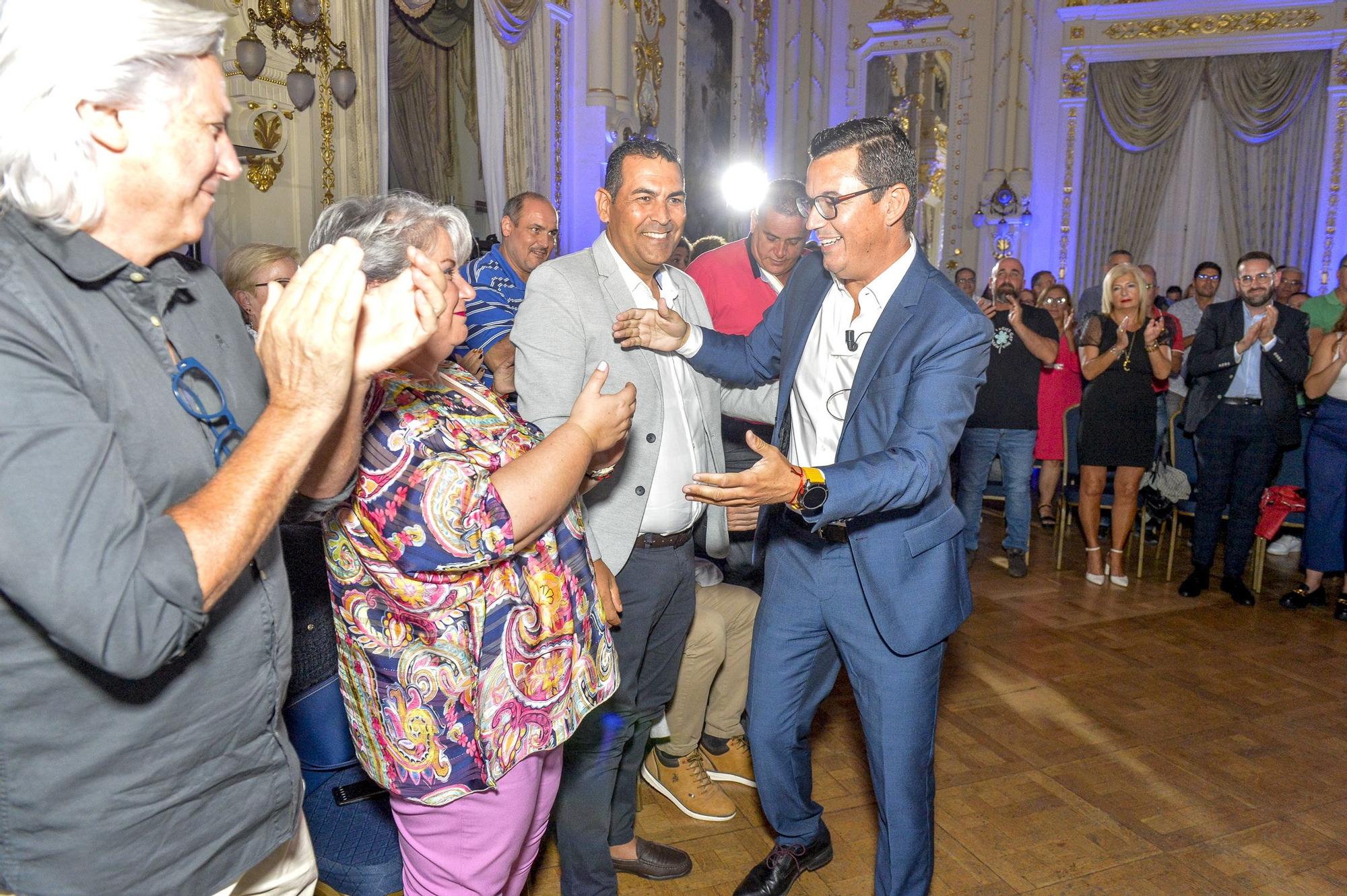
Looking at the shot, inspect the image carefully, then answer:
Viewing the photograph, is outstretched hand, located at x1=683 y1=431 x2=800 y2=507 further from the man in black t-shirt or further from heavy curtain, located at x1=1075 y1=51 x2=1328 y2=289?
heavy curtain, located at x1=1075 y1=51 x2=1328 y2=289

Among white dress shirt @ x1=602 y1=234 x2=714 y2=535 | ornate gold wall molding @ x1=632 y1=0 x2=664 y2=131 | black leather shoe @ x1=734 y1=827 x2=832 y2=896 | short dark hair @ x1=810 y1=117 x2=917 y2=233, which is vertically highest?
ornate gold wall molding @ x1=632 y1=0 x2=664 y2=131

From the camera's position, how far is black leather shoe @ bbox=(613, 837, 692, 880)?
250cm

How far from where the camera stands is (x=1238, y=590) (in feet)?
16.1

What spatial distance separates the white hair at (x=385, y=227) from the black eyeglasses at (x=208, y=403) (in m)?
0.40

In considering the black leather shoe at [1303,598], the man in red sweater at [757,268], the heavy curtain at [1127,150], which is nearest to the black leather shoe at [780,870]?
the man in red sweater at [757,268]

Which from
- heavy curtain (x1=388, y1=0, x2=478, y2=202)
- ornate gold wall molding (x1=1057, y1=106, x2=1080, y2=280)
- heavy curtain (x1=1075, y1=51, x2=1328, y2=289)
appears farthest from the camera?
ornate gold wall molding (x1=1057, y1=106, x2=1080, y2=280)

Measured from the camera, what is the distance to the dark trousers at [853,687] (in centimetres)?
211

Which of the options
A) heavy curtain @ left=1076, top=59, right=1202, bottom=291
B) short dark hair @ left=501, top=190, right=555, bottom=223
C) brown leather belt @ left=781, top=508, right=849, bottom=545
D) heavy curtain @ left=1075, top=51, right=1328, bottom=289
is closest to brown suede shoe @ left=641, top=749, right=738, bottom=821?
brown leather belt @ left=781, top=508, right=849, bottom=545

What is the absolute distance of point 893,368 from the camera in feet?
6.61

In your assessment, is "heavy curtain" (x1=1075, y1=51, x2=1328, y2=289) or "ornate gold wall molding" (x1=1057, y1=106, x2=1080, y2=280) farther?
"ornate gold wall molding" (x1=1057, y1=106, x2=1080, y2=280)

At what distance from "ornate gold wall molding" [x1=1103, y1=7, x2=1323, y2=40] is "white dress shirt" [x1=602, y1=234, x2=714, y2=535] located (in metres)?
11.2

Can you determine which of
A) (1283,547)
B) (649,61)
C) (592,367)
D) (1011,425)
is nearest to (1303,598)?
(1283,547)

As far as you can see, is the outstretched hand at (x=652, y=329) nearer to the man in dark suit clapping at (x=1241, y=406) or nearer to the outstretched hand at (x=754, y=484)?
the outstretched hand at (x=754, y=484)

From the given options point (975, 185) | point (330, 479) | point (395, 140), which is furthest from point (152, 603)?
point (975, 185)
